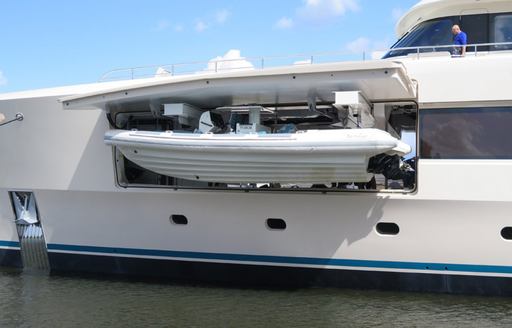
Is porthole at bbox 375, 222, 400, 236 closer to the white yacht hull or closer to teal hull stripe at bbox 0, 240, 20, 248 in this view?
the white yacht hull

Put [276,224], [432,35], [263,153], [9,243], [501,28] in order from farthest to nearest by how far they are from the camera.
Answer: [9,243] < [432,35] < [501,28] < [276,224] < [263,153]

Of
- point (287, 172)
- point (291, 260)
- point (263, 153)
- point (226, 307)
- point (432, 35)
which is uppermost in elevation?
point (432, 35)

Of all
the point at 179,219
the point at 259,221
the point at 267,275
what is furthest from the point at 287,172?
the point at 179,219

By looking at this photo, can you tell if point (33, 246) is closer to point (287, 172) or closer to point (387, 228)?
point (287, 172)

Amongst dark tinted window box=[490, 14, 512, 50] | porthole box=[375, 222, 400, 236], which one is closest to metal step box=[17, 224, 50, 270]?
porthole box=[375, 222, 400, 236]

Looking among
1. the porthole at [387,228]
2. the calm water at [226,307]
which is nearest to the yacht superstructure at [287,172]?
the porthole at [387,228]

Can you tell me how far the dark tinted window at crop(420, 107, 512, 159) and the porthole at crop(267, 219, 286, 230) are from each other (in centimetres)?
208

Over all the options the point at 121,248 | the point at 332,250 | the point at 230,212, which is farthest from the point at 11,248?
the point at 332,250

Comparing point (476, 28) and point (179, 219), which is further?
point (476, 28)

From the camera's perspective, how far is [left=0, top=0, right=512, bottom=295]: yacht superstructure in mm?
6855

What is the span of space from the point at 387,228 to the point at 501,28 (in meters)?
3.62

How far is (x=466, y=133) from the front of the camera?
7.16m

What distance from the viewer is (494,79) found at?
7.06m

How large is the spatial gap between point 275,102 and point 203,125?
1.13m
